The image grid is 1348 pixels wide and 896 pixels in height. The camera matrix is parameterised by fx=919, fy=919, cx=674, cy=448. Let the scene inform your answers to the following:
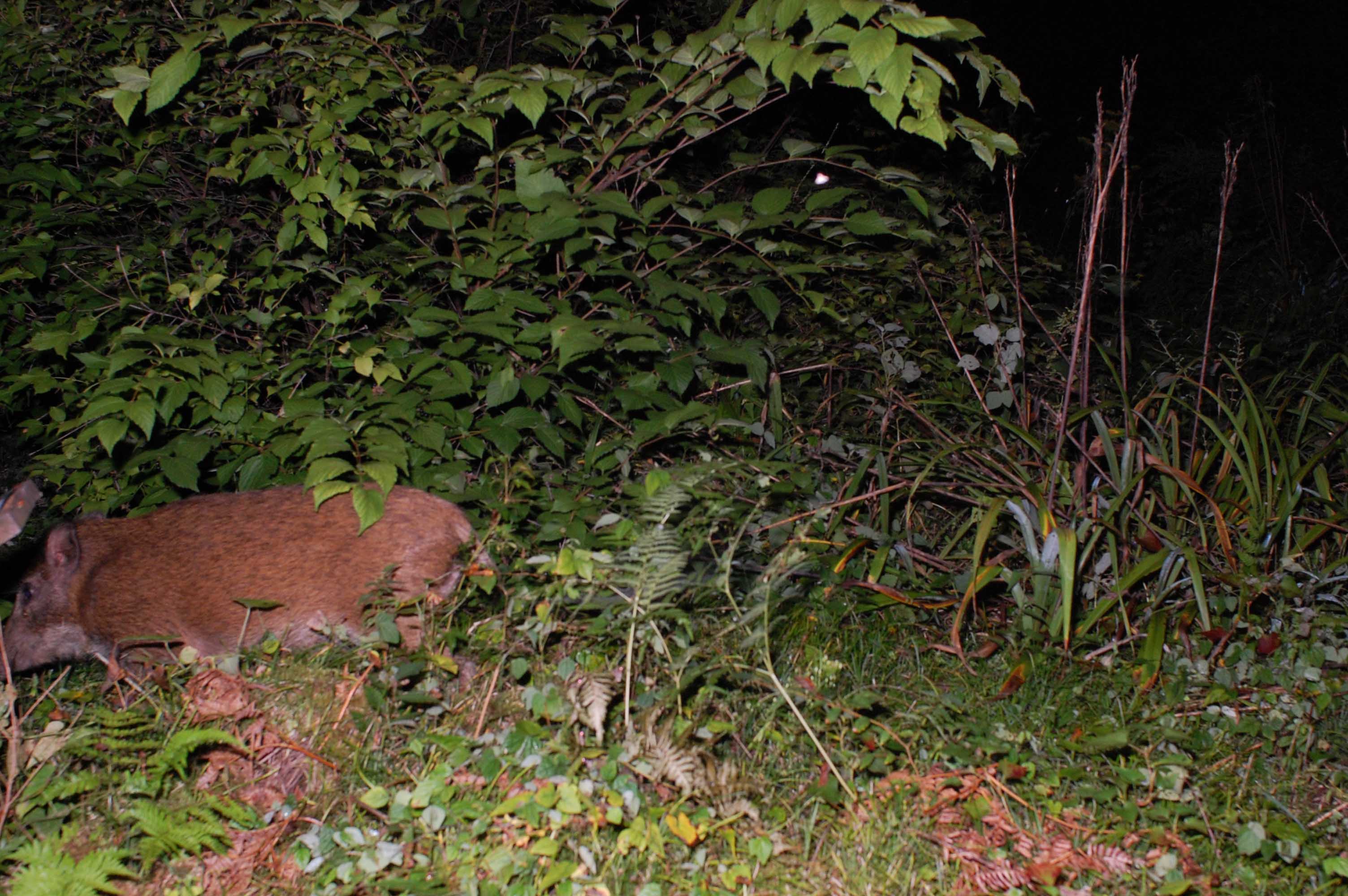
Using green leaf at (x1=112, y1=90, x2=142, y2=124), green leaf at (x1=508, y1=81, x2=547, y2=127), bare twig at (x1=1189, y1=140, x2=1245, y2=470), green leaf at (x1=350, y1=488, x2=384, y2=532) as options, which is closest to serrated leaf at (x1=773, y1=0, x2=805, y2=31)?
green leaf at (x1=508, y1=81, x2=547, y2=127)

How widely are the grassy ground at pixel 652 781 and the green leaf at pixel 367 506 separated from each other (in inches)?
19.1

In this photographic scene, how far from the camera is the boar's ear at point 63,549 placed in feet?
12.0

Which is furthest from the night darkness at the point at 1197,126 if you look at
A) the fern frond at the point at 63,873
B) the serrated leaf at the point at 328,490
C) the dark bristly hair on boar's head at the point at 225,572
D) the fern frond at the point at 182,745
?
the fern frond at the point at 63,873

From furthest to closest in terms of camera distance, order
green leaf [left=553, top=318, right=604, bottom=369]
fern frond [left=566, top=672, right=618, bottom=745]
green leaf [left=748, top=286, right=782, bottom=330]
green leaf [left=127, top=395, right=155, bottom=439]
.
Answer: green leaf [left=748, top=286, right=782, bottom=330] < green leaf [left=553, top=318, right=604, bottom=369] < green leaf [left=127, top=395, right=155, bottom=439] < fern frond [left=566, top=672, right=618, bottom=745]

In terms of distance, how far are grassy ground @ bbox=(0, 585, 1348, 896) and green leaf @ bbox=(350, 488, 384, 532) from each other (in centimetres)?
49

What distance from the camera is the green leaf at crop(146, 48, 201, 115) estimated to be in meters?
2.89

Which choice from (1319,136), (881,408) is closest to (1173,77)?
(1319,136)

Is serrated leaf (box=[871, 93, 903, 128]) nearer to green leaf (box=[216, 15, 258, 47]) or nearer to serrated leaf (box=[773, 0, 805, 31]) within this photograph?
serrated leaf (box=[773, 0, 805, 31])

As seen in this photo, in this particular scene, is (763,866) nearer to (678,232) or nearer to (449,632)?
(449,632)

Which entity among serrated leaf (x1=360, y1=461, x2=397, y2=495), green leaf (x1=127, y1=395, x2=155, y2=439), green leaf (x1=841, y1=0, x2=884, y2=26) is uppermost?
green leaf (x1=841, y1=0, x2=884, y2=26)

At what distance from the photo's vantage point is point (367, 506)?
299 centimetres

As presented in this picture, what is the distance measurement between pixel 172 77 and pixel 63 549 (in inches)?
76.7

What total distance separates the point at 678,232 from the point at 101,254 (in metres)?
2.91

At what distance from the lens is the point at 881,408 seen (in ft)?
16.5
